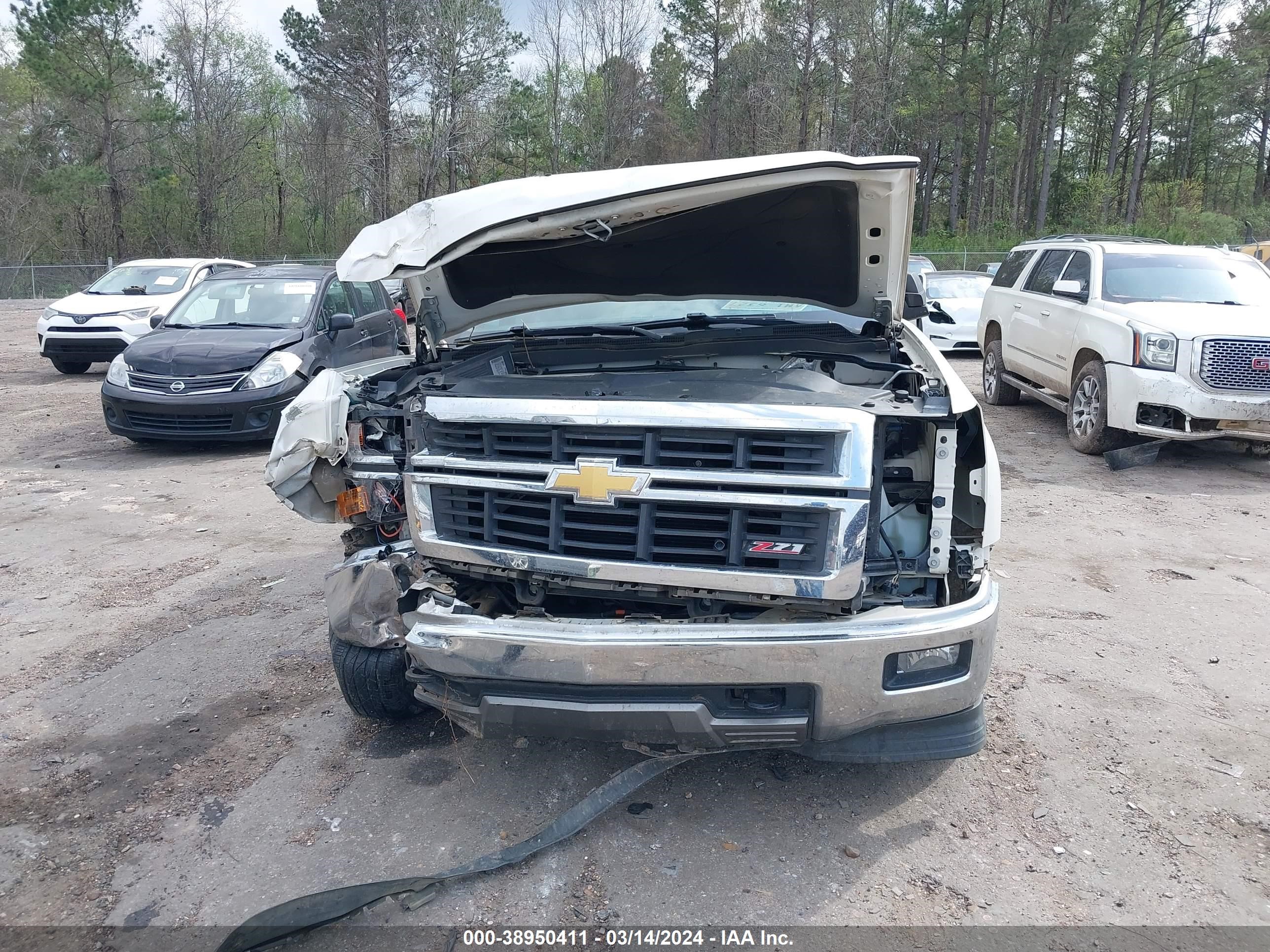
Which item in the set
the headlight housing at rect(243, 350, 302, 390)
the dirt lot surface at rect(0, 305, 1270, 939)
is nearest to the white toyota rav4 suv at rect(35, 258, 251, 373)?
the headlight housing at rect(243, 350, 302, 390)

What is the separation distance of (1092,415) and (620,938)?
24.9 feet

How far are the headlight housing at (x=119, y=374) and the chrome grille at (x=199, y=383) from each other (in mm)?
346

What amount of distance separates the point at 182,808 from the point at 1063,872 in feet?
9.90

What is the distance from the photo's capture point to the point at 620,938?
2658 millimetres

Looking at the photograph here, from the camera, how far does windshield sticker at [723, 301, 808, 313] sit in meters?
4.23

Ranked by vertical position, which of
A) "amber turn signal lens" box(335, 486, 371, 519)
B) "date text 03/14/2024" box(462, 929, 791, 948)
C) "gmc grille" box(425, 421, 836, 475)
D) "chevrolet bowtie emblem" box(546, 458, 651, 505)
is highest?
"gmc grille" box(425, 421, 836, 475)

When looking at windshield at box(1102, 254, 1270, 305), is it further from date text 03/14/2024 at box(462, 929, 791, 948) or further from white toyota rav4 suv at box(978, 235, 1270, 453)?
date text 03/14/2024 at box(462, 929, 791, 948)

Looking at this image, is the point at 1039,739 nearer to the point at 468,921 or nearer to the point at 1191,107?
the point at 468,921

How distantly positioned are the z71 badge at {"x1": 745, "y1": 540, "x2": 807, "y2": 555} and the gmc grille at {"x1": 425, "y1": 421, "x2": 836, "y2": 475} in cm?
22

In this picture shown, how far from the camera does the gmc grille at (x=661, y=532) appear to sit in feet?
9.45

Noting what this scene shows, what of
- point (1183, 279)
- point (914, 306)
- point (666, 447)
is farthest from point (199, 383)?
point (1183, 279)

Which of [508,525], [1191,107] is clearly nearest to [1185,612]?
[508,525]

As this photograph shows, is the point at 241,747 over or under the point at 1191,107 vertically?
under

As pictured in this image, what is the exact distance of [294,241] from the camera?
45469 millimetres
